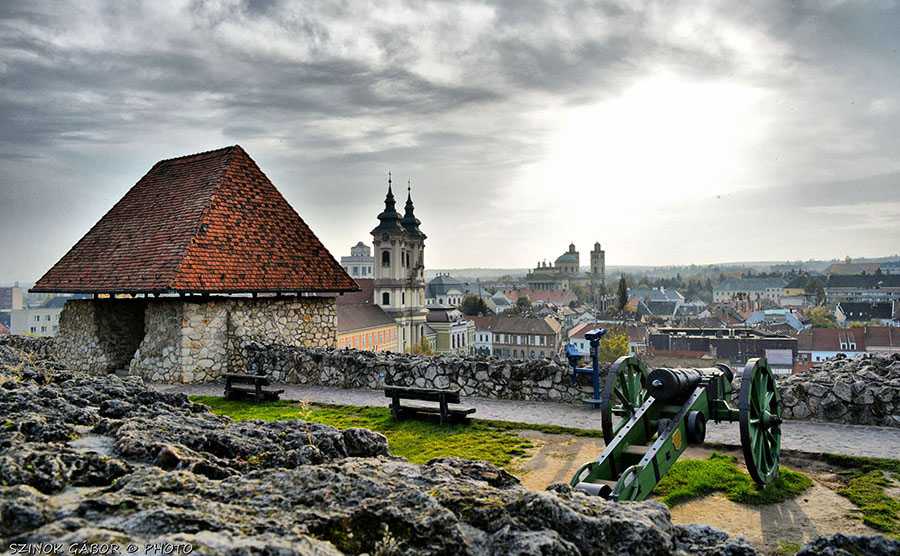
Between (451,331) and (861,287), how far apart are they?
7089 centimetres

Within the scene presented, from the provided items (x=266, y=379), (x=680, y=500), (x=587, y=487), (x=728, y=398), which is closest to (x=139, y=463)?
(x=587, y=487)

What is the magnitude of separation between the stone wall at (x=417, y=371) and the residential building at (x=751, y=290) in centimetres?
12531

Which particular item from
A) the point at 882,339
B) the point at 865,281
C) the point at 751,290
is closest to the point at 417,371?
the point at 882,339

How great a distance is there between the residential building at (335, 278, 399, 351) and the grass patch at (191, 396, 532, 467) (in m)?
51.1

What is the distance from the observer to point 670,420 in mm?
5250

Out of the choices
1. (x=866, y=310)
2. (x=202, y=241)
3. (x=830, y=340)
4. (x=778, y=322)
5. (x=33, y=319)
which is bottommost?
(x=830, y=340)

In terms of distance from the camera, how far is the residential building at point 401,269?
76812mm

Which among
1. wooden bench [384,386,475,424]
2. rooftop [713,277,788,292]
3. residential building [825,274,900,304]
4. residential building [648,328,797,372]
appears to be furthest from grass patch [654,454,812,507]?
rooftop [713,277,788,292]

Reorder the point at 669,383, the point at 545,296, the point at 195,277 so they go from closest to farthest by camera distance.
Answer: the point at 669,383 → the point at 195,277 → the point at 545,296

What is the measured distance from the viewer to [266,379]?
1014 cm

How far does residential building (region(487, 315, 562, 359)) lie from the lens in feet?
262

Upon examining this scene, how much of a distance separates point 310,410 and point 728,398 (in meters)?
5.80

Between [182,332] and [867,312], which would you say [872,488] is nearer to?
[182,332]

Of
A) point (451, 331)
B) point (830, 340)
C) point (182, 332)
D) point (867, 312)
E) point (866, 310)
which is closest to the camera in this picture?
point (182, 332)
